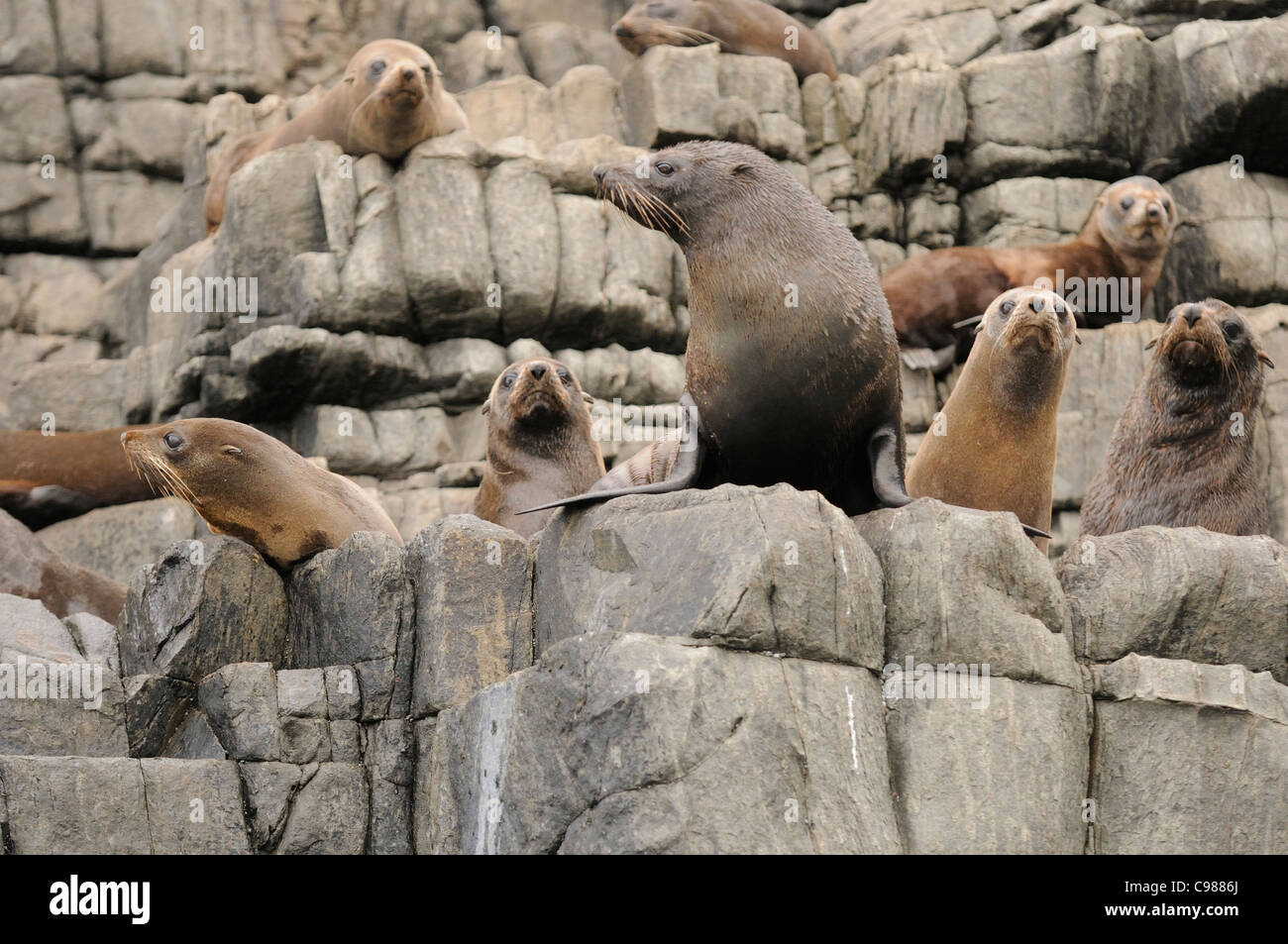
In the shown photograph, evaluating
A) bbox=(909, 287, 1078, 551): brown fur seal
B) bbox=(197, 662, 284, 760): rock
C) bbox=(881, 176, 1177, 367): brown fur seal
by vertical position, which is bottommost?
bbox=(881, 176, 1177, 367): brown fur seal

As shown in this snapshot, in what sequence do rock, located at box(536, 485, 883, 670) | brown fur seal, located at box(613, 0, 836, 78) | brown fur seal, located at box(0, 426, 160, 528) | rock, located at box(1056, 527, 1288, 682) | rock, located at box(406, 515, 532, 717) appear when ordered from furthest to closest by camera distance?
brown fur seal, located at box(613, 0, 836, 78) → brown fur seal, located at box(0, 426, 160, 528) → rock, located at box(406, 515, 532, 717) → rock, located at box(1056, 527, 1288, 682) → rock, located at box(536, 485, 883, 670)

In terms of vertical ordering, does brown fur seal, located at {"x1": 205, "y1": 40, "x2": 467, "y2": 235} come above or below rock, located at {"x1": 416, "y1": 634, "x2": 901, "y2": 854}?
above

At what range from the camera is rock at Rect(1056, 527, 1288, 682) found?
268 inches

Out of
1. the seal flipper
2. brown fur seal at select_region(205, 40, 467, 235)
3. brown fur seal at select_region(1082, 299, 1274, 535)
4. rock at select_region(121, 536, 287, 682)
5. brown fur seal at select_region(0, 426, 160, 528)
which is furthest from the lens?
brown fur seal at select_region(205, 40, 467, 235)

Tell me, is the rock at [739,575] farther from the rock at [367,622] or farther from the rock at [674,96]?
the rock at [674,96]

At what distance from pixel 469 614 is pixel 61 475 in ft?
25.7

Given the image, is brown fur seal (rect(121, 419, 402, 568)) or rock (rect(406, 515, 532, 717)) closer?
rock (rect(406, 515, 532, 717))

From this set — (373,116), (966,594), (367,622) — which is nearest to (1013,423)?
(966,594)

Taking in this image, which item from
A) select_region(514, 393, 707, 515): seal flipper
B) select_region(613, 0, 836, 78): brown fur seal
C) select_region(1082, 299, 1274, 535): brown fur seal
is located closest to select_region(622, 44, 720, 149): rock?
select_region(613, 0, 836, 78): brown fur seal

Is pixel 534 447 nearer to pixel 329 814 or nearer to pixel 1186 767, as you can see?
pixel 329 814

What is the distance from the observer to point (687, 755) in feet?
18.0

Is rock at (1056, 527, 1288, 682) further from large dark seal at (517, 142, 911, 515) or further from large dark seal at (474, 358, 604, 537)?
large dark seal at (474, 358, 604, 537)

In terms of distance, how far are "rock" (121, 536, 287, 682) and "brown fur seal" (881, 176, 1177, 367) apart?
26.5 ft

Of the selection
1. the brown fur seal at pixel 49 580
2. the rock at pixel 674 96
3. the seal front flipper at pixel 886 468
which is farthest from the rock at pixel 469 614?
the rock at pixel 674 96
